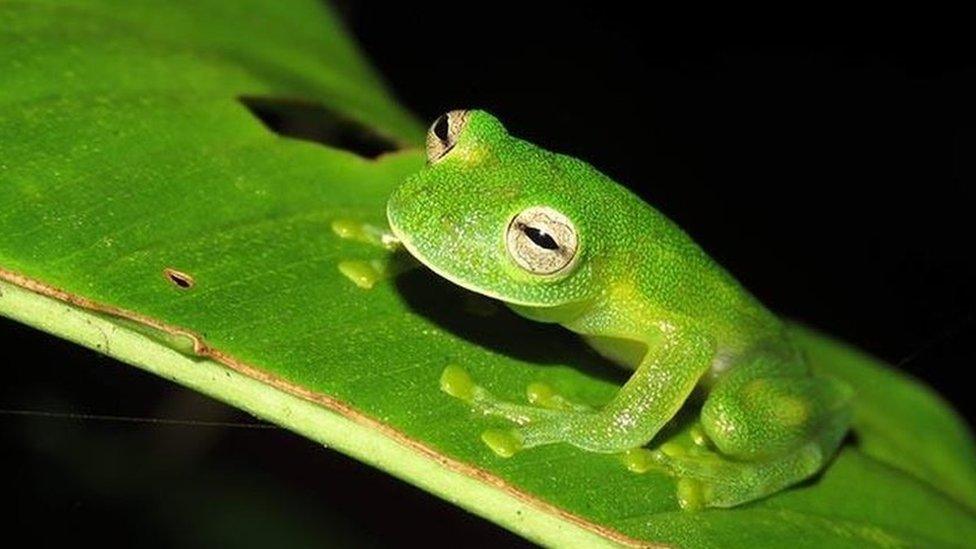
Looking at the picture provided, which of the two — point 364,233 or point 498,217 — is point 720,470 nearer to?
point 498,217

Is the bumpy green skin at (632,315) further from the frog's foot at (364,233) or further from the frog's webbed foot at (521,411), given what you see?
the frog's foot at (364,233)

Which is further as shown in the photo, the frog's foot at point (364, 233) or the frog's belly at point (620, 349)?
the frog's belly at point (620, 349)

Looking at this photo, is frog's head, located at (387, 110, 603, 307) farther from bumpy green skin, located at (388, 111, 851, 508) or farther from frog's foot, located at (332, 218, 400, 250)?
frog's foot, located at (332, 218, 400, 250)

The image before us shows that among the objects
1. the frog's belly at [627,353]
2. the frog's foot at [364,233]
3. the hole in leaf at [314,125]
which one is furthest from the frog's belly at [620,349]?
the hole in leaf at [314,125]

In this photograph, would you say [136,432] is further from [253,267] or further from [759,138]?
[759,138]

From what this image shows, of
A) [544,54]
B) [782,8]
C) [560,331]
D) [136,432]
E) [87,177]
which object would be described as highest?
[782,8]

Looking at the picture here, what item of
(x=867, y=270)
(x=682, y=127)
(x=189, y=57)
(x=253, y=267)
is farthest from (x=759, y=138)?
(x=253, y=267)
